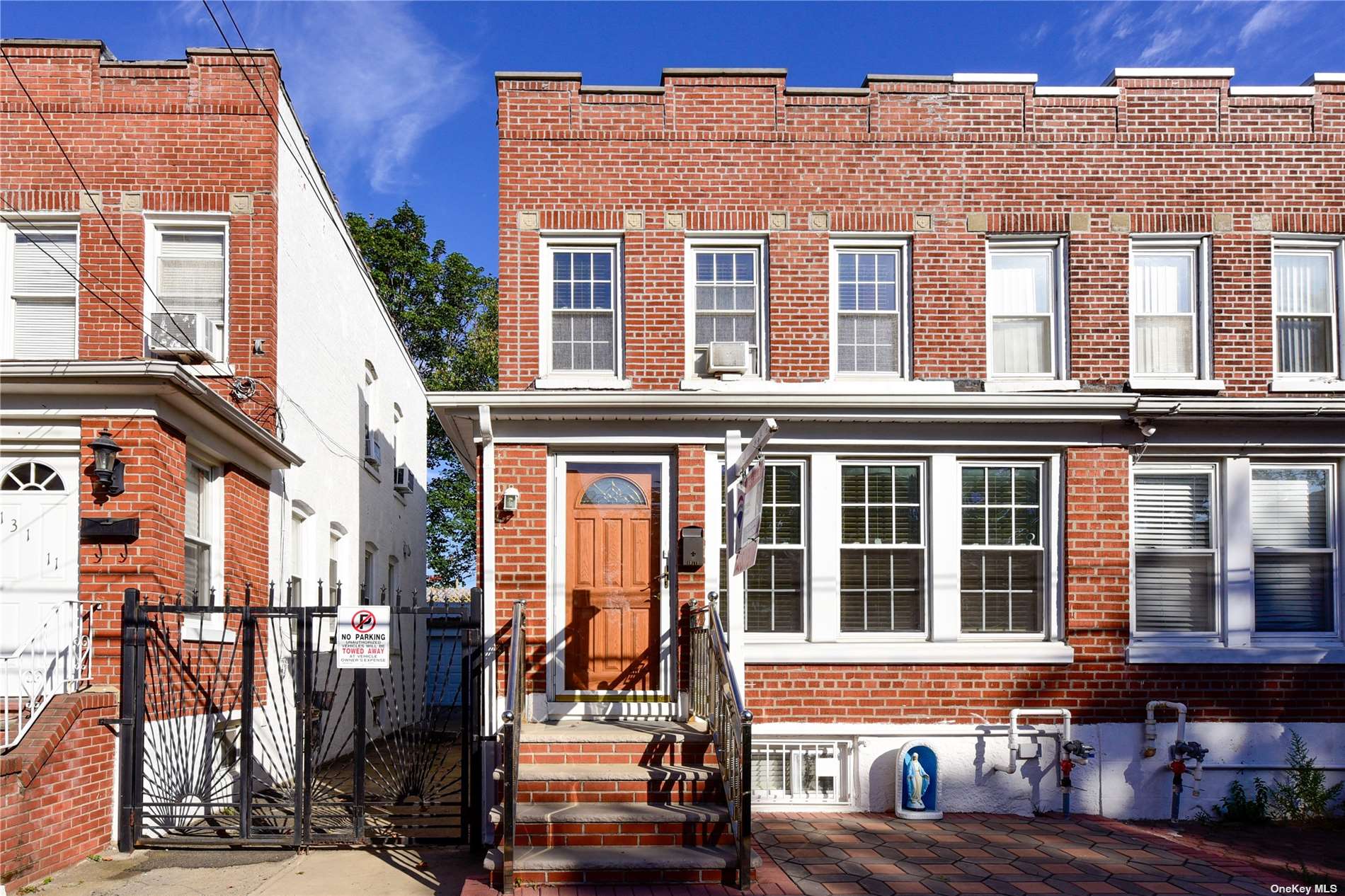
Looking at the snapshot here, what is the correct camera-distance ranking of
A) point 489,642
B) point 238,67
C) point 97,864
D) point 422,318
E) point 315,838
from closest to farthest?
point 97,864
point 315,838
point 489,642
point 238,67
point 422,318

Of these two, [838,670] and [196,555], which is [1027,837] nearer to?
[838,670]

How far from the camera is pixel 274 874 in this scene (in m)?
7.57

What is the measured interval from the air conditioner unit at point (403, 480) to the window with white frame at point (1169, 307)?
38.8 feet

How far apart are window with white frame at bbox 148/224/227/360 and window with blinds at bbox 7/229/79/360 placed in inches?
30.7

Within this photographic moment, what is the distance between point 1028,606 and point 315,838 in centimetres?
634

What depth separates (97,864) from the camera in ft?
25.1

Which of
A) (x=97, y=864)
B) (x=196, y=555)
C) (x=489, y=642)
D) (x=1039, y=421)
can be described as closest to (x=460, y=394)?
(x=489, y=642)

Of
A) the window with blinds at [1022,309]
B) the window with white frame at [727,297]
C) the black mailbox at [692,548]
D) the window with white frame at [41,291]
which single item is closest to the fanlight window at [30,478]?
the window with white frame at [41,291]

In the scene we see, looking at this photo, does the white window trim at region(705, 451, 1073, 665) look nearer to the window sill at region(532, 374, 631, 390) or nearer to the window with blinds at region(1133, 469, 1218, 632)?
the window with blinds at region(1133, 469, 1218, 632)

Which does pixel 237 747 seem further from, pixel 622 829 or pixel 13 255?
pixel 13 255

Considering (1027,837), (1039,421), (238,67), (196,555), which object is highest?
(238,67)

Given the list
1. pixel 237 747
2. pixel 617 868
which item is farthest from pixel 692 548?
pixel 237 747

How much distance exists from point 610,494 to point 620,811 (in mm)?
3063

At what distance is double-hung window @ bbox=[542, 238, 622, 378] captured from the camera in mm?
10148
